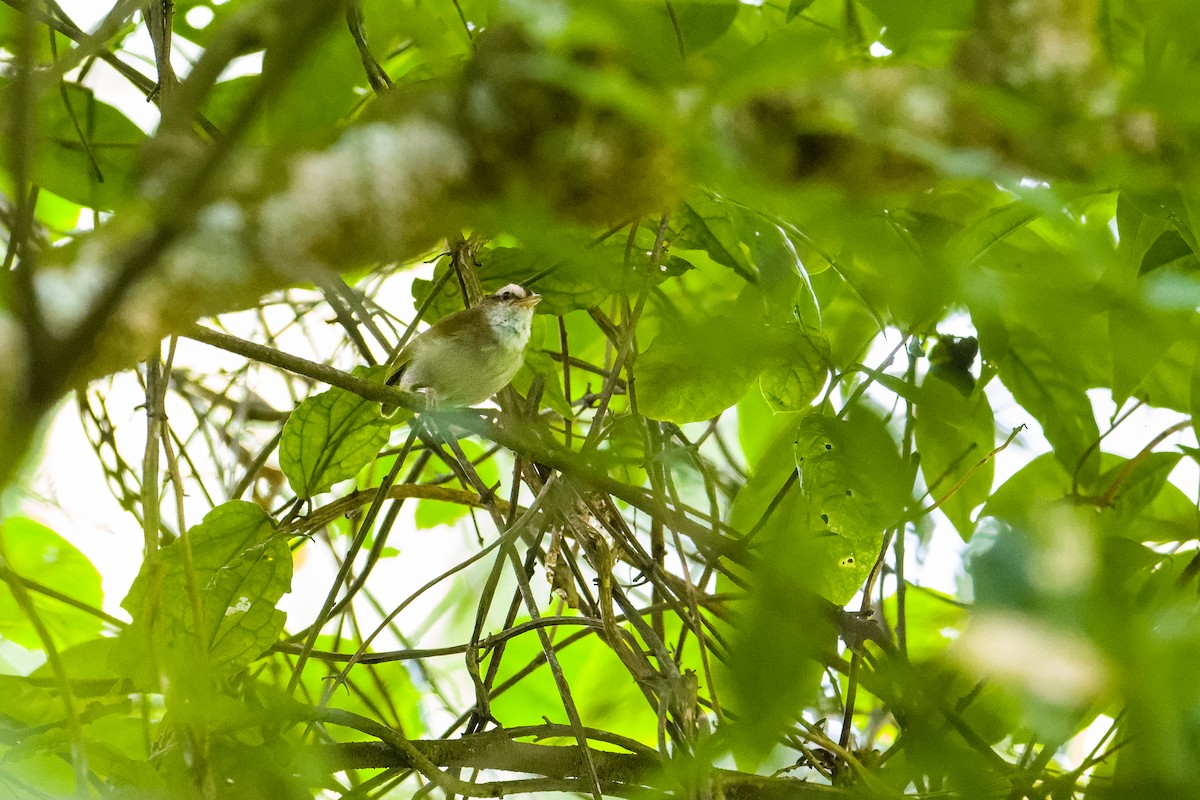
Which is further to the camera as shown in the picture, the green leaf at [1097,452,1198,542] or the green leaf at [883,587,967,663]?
the green leaf at [883,587,967,663]

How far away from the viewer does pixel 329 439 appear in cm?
91

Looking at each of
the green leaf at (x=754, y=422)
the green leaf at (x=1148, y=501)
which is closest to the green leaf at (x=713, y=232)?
the green leaf at (x=754, y=422)

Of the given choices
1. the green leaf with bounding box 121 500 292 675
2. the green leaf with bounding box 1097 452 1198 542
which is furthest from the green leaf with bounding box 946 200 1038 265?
the green leaf with bounding box 121 500 292 675

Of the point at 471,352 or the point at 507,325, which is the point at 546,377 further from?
the point at 471,352

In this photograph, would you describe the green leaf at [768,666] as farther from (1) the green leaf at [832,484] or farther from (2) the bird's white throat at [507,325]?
(2) the bird's white throat at [507,325]

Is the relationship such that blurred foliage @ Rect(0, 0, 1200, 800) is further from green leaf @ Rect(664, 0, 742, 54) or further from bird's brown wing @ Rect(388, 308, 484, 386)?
bird's brown wing @ Rect(388, 308, 484, 386)

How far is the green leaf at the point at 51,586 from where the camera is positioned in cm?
91

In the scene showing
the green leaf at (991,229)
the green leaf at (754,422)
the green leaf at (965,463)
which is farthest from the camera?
the green leaf at (754,422)

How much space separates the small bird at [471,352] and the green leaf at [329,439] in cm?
20

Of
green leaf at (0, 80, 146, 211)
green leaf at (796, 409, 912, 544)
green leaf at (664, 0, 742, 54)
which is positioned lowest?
green leaf at (796, 409, 912, 544)

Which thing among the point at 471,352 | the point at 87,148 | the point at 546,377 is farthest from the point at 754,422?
the point at 87,148

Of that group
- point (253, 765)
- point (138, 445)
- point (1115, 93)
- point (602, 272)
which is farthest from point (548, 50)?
point (138, 445)

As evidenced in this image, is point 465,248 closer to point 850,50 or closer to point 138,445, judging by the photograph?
point 850,50

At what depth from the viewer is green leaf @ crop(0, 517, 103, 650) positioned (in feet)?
2.99
